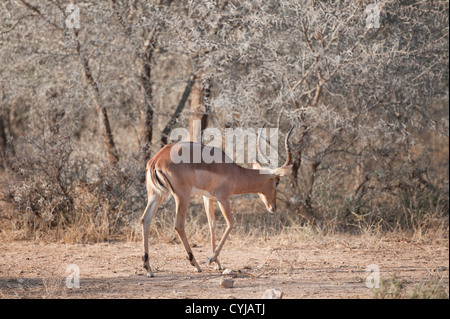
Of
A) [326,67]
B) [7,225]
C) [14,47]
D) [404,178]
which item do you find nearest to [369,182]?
[404,178]

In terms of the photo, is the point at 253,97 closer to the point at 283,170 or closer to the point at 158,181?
the point at 283,170

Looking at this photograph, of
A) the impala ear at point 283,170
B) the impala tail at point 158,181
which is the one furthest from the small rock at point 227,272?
the impala ear at point 283,170

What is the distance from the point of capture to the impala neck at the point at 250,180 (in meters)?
7.39

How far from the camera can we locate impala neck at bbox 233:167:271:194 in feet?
24.3

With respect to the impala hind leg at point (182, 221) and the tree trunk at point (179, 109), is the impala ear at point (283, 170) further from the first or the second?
the tree trunk at point (179, 109)

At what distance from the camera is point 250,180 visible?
7.50 meters

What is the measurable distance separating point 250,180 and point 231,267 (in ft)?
3.94

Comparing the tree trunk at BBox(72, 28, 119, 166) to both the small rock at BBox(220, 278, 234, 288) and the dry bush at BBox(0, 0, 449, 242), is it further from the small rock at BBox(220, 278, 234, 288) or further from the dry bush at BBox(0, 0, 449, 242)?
the small rock at BBox(220, 278, 234, 288)

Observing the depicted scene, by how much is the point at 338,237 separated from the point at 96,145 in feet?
18.6

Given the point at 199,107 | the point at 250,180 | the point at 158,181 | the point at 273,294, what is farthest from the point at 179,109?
the point at 273,294

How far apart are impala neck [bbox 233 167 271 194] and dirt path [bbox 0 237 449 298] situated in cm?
88

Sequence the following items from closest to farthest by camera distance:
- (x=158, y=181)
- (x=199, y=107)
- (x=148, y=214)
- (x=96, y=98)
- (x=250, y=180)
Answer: (x=158, y=181) < (x=148, y=214) < (x=250, y=180) < (x=96, y=98) < (x=199, y=107)

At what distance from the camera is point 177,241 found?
335 inches

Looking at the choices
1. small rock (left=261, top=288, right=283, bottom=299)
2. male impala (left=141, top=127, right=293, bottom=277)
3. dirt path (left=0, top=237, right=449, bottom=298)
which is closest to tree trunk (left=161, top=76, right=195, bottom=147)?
dirt path (left=0, top=237, right=449, bottom=298)
